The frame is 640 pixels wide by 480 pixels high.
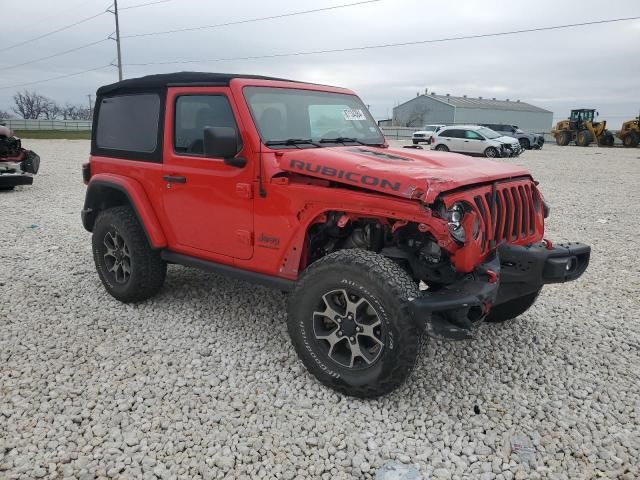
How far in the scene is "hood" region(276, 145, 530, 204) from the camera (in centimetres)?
281

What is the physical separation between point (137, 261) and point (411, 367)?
2.61 metres

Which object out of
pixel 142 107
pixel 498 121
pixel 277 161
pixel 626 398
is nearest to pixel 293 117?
pixel 277 161

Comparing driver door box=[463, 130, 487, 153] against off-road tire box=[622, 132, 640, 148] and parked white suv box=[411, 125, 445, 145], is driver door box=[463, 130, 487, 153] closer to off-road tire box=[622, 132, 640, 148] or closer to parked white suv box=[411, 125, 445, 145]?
parked white suv box=[411, 125, 445, 145]

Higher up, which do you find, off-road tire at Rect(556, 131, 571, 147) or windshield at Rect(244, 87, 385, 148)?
off-road tire at Rect(556, 131, 571, 147)

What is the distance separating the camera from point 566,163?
20.0 m

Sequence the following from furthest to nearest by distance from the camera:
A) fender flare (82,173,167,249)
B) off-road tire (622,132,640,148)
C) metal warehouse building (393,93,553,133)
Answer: metal warehouse building (393,93,553,133) < off-road tire (622,132,640,148) < fender flare (82,173,167,249)

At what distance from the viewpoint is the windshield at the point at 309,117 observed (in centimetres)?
367

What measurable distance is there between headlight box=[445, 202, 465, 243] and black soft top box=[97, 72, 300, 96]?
1880 millimetres

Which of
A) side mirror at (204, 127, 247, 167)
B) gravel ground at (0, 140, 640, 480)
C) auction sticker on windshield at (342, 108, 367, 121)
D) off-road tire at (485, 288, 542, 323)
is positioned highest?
auction sticker on windshield at (342, 108, 367, 121)

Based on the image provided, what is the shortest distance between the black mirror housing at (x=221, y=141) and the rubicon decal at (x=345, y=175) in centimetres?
42

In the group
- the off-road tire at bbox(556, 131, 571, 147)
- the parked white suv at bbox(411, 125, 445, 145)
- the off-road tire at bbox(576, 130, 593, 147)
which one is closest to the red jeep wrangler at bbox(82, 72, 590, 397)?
the parked white suv at bbox(411, 125, 445, 145)

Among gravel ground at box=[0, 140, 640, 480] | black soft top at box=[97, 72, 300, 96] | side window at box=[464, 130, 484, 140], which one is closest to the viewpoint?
gravel ground at box=[0, 140, 640, 480]

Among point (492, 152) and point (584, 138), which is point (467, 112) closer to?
point (584, 138)

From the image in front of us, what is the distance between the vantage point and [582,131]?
33188 millimetres
